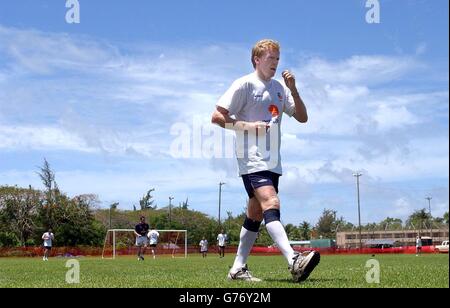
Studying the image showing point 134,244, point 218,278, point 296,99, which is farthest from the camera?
point 134,244

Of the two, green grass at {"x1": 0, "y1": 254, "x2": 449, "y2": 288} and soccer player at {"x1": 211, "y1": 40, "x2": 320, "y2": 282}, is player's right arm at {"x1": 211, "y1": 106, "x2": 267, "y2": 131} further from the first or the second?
green grass at {"x1": 0, "y1": 254, "x2": 449, "y2": 288}

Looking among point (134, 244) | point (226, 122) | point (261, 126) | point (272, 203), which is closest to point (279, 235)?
point (272, 203)

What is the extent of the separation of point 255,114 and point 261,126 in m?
0.27

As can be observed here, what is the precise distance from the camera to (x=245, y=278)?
20.6 ft

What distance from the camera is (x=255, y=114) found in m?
6.25

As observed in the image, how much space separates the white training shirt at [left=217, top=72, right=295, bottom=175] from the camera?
6043mm

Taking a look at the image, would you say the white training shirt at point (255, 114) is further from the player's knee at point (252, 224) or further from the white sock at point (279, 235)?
the player's knee at point (252, 224)

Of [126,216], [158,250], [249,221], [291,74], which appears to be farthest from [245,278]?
[126,216]

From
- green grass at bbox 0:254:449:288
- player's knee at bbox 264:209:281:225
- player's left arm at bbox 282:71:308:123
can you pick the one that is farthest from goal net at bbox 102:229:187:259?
player's knee at bbox 264:209:281:225

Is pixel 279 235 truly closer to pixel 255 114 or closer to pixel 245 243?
pixel 245 243

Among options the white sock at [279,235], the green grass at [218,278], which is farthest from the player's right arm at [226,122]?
the green grass at [218,278]

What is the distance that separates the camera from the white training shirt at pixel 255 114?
6.04 metres
